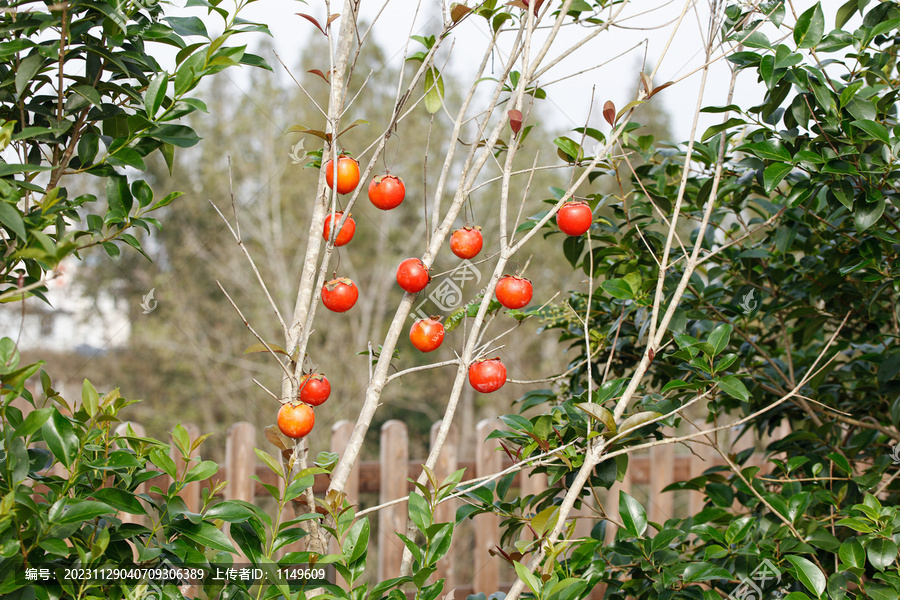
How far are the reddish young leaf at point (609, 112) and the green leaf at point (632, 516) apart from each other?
0.53 m

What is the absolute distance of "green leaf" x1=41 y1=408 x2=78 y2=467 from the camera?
2.21 feet

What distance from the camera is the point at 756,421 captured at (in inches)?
54.1

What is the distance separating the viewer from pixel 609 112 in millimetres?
883

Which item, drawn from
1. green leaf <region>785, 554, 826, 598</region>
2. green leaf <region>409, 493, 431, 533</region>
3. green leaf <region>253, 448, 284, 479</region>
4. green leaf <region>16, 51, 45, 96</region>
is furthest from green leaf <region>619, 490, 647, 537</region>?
green leaf <region>16, 51, 45, 96</region>

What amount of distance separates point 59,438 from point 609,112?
30.8 inches

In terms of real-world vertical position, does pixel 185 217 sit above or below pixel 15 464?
above

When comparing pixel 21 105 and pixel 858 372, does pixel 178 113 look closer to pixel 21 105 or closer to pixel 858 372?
pixel 21 105

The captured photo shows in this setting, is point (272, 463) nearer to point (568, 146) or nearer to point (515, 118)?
point (515, 118)

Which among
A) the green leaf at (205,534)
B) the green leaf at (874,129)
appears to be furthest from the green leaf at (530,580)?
the green leaf at (874,129)

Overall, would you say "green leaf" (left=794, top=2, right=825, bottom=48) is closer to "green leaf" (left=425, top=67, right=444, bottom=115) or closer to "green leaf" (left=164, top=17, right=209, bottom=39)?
"green leaf" (left=425, top=67, right=444, bottom=115)

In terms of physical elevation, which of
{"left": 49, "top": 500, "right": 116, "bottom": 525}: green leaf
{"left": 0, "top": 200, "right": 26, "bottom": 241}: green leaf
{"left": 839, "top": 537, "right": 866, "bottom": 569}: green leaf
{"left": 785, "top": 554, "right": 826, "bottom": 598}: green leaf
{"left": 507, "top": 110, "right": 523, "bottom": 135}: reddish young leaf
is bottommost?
{"left": 785, "top": 554, "right": 826, "bottom": 598}: green leaf

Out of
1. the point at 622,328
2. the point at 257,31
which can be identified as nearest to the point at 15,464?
the point at 257,31

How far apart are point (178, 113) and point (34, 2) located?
0.58ft

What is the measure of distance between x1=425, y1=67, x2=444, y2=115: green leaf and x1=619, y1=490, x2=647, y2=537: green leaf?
0.64m
